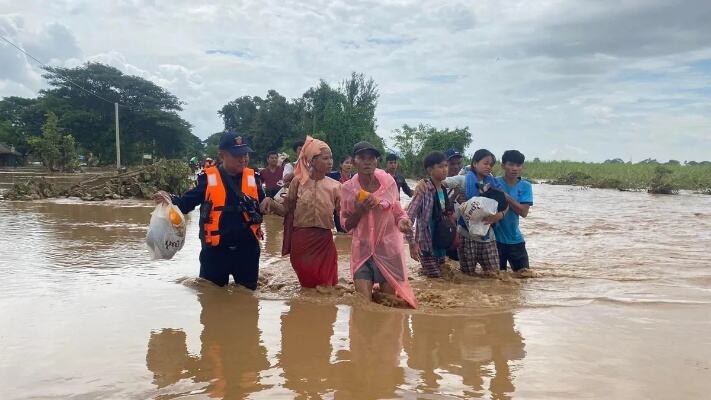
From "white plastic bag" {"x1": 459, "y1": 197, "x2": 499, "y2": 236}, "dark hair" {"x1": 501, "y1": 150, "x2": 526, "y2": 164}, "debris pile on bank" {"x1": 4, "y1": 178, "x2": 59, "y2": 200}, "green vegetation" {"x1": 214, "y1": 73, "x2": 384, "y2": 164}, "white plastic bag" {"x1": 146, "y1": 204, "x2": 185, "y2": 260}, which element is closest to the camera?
"white plastic bag" {"x1": 146, "y1": 204, "x2": 185, "y2": 260}

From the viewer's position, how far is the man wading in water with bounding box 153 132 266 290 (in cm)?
445

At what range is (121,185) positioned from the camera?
1639 centimetres

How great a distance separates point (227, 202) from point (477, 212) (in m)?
2.50

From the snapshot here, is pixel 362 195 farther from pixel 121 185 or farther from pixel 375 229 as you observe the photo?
pixel 121 185

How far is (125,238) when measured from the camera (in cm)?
823

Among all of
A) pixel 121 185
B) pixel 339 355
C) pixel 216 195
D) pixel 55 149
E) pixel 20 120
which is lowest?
pixel 339 355

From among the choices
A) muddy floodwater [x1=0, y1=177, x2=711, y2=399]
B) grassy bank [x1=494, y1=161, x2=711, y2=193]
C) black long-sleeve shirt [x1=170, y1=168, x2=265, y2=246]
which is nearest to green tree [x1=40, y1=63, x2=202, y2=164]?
grassy bank [x1=494, y1=161, x2=711, y2=193]

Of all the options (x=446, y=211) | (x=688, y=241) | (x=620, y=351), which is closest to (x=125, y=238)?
(x=446, y=211)

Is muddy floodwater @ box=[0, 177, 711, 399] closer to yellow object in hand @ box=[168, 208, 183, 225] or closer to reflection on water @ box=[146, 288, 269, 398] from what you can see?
reflection on water @ box=[146, 288, 269, 398]

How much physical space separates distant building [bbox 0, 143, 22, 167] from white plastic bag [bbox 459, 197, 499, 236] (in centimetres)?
5172

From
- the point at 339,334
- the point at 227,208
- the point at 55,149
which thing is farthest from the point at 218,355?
the point at 55,149

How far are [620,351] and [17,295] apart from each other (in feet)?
15.6

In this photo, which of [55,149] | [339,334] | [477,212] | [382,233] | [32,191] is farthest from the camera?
[55,149]

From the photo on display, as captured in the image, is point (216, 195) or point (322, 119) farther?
point (322, 119)
